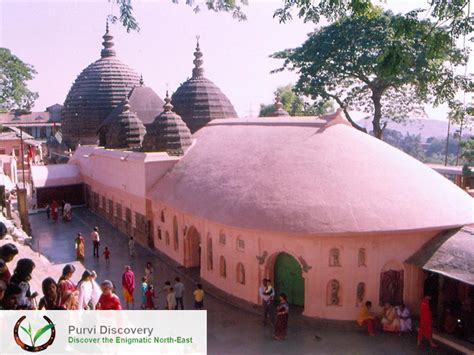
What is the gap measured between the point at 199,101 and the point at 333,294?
16774mm

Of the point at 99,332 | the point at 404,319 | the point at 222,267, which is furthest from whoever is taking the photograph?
the point at 222,267

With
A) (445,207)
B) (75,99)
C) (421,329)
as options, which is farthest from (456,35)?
(75,99)

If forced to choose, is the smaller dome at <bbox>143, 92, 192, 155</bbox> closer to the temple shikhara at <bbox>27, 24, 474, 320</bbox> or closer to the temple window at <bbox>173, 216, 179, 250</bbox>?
the temple shikhara at <bbox>27, 24, 474, 320</bbox>

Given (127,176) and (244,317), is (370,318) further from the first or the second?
(127,176)

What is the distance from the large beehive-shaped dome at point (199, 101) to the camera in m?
26.9

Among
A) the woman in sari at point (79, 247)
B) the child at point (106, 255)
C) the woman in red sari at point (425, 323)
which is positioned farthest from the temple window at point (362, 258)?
the woman in sari at point (79, 247)

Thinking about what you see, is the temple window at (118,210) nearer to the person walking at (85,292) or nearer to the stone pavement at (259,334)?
the stone pavement at (259,334)

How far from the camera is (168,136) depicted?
20.3 m

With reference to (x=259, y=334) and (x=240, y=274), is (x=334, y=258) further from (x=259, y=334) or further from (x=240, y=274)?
(x=240, y=274)


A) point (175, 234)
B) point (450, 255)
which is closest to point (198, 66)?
point (175, 234)

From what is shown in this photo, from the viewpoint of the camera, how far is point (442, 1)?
928cm

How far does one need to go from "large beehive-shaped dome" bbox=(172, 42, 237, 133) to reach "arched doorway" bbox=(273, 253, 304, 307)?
567 inches

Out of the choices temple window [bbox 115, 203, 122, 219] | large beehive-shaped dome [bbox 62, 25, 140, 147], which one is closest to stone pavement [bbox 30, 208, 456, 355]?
temple window [bbox 115, 203, 122, 219]

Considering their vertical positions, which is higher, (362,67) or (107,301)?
(362,67)
